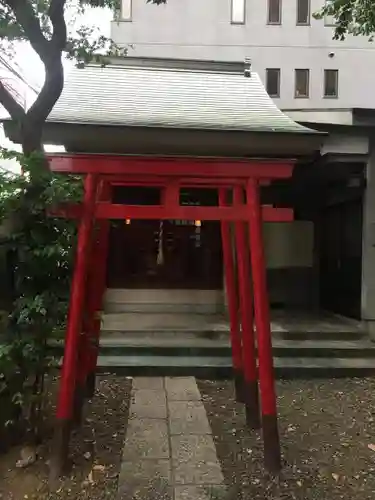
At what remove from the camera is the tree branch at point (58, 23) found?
5652 millimetres

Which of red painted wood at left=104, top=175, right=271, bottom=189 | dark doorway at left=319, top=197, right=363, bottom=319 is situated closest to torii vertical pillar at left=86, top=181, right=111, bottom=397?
red painted wood at left=104, top=175, right=271, bottom=189

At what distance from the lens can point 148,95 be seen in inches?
254

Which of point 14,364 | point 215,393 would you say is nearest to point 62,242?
point 14,364

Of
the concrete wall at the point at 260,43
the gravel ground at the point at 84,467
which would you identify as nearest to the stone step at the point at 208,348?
the gravel ground at the point at 84,467

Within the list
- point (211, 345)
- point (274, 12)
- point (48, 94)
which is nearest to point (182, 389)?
point (211, 345)

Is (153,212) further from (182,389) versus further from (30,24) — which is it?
(182,389)

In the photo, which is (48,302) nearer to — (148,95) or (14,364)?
(14,364)

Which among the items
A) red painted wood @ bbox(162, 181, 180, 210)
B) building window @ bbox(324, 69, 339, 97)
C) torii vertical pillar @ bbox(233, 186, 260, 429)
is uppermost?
building window @ bbox(324, 69, 339, 97)

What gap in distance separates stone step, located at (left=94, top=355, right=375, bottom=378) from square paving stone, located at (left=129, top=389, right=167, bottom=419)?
2.81 feet

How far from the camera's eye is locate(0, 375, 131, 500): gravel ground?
13.2ft

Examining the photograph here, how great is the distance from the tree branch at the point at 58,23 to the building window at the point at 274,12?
18783 mm

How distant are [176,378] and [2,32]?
192 inches

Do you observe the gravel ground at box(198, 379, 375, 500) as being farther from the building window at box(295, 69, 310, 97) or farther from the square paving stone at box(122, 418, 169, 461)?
the building window at box(295, 69, 310, 97)

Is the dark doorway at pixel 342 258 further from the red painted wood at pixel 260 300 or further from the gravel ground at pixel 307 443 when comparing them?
the red painted wood at pixel 260 300
